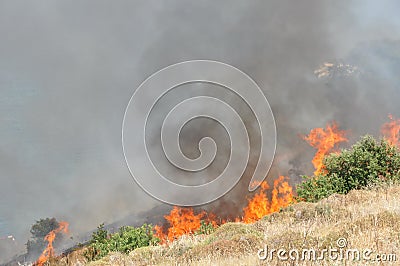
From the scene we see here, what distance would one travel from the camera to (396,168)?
23266 mm

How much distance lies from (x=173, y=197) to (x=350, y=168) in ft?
329

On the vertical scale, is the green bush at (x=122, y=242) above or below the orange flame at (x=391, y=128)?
below

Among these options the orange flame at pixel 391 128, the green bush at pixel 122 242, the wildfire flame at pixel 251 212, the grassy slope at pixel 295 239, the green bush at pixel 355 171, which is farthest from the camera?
the orange flame at pixel 391 128

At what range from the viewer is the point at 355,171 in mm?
23625

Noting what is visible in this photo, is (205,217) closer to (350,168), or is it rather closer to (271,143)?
(271,143)

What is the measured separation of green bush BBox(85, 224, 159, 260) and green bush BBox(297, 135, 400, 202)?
40.9 ft

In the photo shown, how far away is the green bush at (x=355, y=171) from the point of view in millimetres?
23125

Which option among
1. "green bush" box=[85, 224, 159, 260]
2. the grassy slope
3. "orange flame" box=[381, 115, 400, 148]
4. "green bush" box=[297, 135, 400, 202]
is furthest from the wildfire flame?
the grassy slope

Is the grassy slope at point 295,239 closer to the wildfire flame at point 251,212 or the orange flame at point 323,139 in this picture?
the wildfire flame at point 251,212

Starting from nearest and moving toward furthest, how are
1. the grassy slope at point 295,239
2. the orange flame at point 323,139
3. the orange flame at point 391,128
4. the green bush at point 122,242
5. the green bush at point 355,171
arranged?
the grassy slope at point 295,239 → the green bush at point 122,242 → the green bush at point 355,171 → the orange flame at point 323,139 → the orange flame at point 391,128

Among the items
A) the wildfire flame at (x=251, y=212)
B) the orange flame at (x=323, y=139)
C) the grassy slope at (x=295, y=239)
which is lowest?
the grassy slope at (x=295, y=239)

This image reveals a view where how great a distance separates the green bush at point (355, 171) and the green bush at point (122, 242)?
1247 centimetres

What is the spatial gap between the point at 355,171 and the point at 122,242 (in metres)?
16.7

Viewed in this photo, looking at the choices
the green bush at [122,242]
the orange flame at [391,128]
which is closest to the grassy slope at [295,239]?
the green bush at [122,242]
